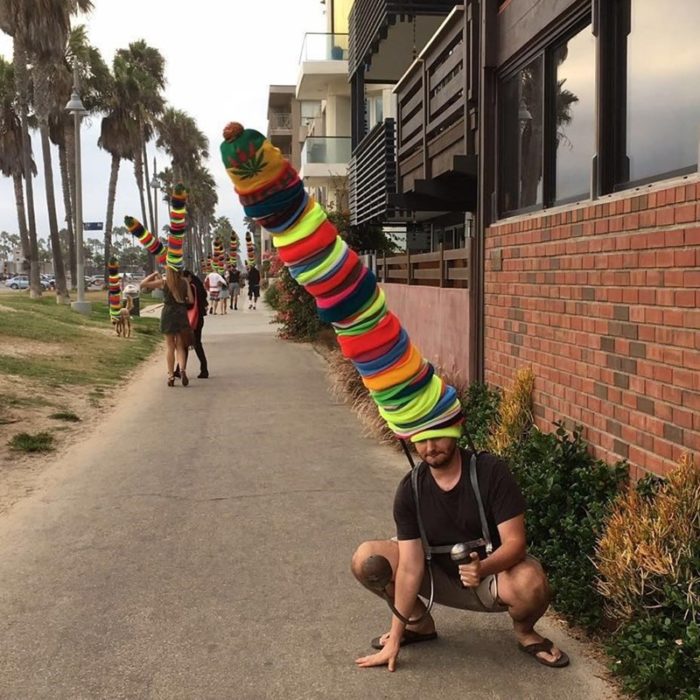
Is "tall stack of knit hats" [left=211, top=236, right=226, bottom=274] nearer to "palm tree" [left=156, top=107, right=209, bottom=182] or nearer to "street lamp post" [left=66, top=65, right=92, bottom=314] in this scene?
"street lamp post" [left=66, top=65, right=92, bottom=314]

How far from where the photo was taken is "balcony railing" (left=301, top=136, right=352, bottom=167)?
1007 inches

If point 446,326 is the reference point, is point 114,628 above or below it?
below

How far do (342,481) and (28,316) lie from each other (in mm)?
14899

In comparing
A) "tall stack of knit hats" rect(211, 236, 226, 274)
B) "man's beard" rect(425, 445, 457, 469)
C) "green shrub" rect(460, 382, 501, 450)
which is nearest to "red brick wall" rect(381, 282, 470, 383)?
"green shrub" rect(460, 382, 501, 450)

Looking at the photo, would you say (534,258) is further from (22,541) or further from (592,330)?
(22,541)

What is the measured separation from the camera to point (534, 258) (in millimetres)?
5734

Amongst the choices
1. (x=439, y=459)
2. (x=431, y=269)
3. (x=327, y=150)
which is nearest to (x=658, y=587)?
(x=439, y=459)

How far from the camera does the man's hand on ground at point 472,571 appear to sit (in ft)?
9.90

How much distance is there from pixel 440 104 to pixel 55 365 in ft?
24.1

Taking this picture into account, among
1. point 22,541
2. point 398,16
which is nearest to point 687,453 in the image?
point 22,541

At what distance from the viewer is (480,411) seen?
6387 mm

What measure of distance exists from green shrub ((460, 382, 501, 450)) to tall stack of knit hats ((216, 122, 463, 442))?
91.8 inches

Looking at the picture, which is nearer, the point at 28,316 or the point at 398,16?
the point at 398,16

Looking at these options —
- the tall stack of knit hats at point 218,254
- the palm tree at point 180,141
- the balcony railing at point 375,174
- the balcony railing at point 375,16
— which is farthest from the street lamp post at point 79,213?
the palm tree at point 180,141
